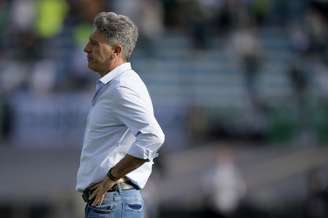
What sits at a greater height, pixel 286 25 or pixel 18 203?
pixel 286 25

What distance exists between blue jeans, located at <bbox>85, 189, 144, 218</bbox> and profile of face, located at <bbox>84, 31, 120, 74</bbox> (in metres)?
0.73

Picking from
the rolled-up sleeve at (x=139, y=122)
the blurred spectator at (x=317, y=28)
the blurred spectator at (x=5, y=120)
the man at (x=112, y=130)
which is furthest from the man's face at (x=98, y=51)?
the blurred spectator at (x=317, y=28)

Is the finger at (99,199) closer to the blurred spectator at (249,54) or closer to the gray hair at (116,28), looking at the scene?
the gray hair at (116,28)

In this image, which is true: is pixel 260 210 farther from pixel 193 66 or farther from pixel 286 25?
pixel 286 25

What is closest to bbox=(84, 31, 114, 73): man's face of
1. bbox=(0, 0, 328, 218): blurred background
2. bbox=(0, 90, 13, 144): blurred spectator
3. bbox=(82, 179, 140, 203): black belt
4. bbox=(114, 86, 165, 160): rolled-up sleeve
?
bbox=(114, 86, 165, 160): rolled-up sleeve

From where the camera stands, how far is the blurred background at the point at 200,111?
17141mm

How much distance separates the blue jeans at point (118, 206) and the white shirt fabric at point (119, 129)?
10 centimetres

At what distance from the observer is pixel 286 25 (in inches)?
810

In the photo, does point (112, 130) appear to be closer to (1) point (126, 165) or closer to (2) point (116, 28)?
(1) point (126, 165)

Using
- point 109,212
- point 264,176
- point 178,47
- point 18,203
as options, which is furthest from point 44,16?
point 109,212

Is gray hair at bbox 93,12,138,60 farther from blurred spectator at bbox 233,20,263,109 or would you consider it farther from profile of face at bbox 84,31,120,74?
blurred spectator at bbox 233,20,263,109

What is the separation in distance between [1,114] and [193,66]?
3.48 metres

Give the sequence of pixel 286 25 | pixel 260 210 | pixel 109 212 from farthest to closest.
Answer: pixel 286 25, pixel 260 210, pixel 109 212

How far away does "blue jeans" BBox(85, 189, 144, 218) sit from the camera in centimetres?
640
